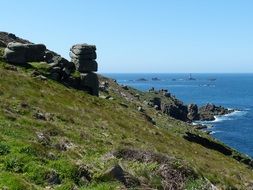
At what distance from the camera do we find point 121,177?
20.3 m

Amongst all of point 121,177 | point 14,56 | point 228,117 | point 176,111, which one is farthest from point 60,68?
point 228,117

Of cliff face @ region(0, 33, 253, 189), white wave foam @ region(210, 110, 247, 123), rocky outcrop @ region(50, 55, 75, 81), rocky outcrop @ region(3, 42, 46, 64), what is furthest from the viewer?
white wave foam @ region(210, 110, 247, 123)

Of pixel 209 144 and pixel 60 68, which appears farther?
pixel 209 144

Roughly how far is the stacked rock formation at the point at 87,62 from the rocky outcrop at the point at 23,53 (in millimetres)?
4979

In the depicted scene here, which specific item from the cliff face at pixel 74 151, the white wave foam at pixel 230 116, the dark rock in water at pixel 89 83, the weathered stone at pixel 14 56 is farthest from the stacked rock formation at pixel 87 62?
the white wave foam at pixel 230 116

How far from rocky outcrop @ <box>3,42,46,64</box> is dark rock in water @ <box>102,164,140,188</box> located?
45606 millimetres

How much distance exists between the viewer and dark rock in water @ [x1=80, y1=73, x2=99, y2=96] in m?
67.0

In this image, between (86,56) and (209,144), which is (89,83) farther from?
(209,144)

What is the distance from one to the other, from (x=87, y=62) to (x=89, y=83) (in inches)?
124

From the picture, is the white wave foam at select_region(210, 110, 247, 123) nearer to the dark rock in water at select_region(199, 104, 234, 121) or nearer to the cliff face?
the dark rock in water at select_region(199, 104, 234, 121)

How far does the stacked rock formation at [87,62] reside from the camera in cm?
6819

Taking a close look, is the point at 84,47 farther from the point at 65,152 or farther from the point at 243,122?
the point at 243,122

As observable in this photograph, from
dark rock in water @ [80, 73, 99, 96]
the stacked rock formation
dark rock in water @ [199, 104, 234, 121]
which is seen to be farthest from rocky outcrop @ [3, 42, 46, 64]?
dark rock in water @ [199, 104, 234, 121]

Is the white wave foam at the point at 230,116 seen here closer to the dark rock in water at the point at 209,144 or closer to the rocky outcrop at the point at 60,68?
the dark rock in water at the point at 209,144
